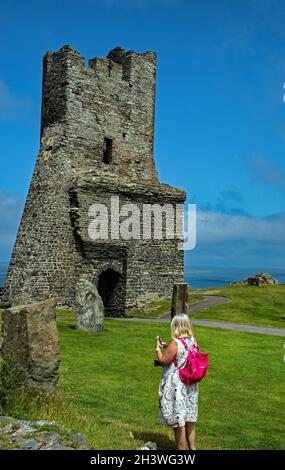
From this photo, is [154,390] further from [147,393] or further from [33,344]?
[33,344]

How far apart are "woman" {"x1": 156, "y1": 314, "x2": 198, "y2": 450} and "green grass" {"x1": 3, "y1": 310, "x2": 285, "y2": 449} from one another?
3.04 feet

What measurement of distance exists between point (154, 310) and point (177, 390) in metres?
23.3

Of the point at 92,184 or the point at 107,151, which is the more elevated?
the point at 107,151

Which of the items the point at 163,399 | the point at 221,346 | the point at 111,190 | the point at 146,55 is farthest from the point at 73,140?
the point at 163,399

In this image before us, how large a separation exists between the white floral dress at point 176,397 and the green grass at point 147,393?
3.18ft

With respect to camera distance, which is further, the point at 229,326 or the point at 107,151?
the point at 107,151

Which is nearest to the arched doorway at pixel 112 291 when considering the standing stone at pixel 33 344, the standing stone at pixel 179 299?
the standing stone at pixel 179 299

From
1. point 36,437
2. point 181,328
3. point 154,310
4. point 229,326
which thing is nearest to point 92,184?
point 154,310

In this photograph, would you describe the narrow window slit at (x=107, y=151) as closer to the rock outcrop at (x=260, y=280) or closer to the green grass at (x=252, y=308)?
the green grass at (x=252, y=308)

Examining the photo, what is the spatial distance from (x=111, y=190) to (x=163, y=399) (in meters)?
23.5

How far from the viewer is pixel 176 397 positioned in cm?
758

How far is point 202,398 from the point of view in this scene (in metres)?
12.4

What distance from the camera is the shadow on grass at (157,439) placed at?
27.6 feet

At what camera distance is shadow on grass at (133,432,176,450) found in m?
8.41
